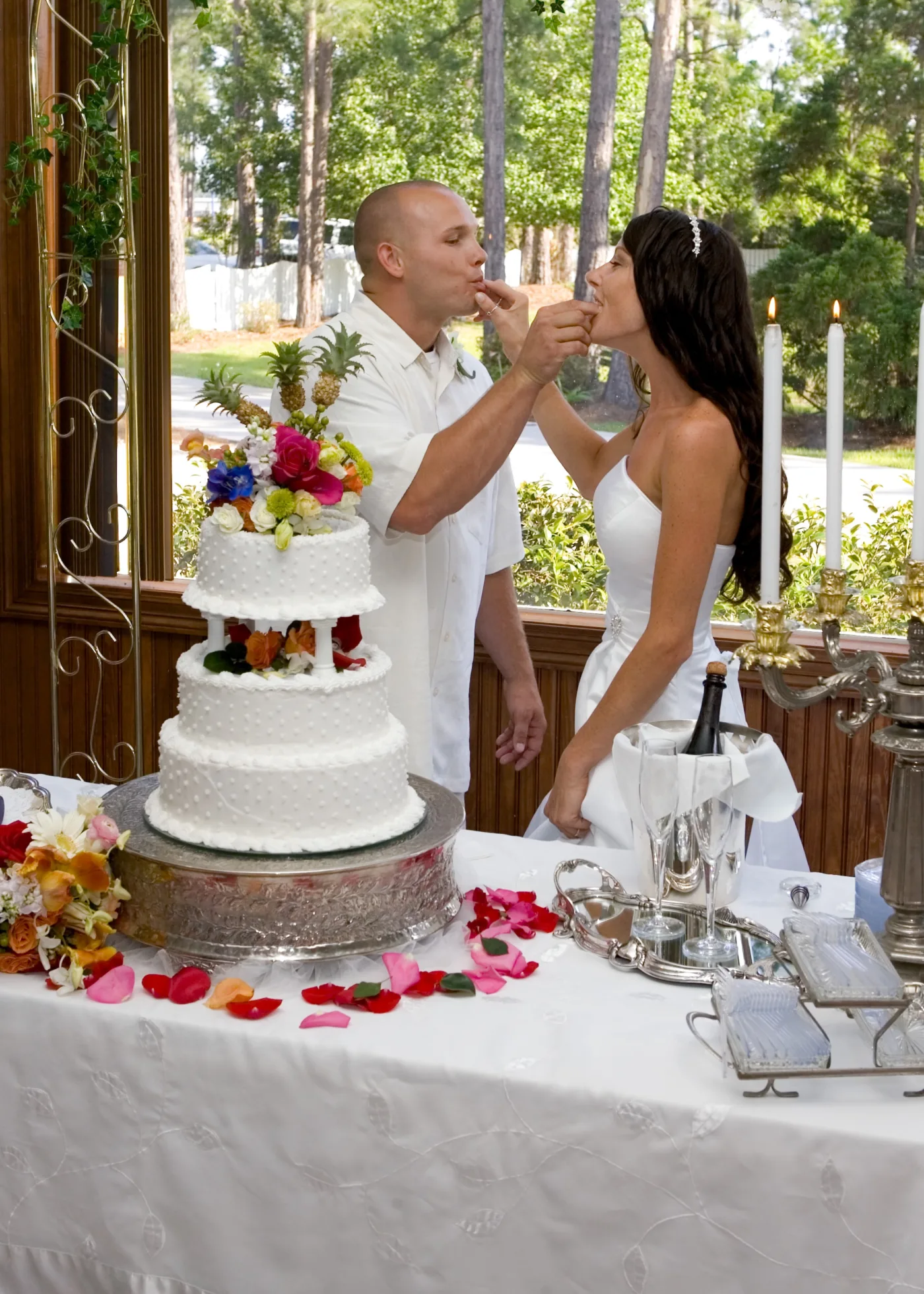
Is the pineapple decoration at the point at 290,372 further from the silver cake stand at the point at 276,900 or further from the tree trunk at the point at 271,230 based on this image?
the tree trunk at the point at 271,230

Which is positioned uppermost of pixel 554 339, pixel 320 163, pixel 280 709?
pixel 320 163

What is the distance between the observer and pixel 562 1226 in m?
1.49

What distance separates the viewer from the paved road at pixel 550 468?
380 cm

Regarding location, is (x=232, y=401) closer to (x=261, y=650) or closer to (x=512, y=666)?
(x=261, y=650)

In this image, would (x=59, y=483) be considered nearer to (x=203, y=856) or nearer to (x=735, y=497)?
(x=735, y=497)

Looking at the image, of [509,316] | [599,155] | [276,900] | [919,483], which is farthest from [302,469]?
[599,155]

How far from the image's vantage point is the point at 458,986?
1648 millimetres

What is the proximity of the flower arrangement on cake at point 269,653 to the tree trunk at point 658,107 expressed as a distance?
2.55 meters

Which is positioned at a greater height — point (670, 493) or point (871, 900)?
point (670, 493)

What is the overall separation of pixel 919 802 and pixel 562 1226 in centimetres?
62

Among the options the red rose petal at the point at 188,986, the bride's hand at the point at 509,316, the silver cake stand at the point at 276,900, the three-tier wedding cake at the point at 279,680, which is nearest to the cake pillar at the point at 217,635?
the three-tier wedding cake at the point at 279,680

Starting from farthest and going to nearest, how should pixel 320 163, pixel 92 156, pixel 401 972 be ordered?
pixel 320 163 → pixel 92 156 → pixel 401 972

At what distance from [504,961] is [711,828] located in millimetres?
300

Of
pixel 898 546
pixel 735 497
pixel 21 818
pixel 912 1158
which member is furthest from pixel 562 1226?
pixel 898 546
